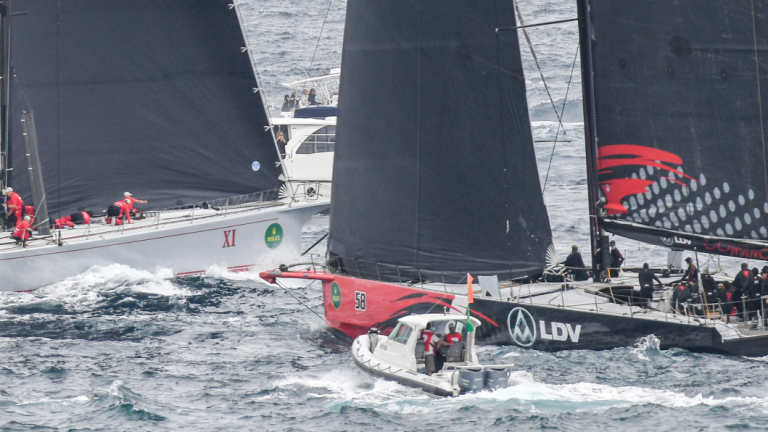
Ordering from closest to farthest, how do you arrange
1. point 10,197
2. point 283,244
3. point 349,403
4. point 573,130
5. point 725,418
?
point 725,418
point 349,403
point 10,197
point 283,244
point 573,130

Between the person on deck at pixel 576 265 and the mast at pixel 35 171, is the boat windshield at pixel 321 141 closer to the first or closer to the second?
the mast at pixel 35 171

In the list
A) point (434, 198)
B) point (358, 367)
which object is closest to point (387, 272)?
point (434, 198)

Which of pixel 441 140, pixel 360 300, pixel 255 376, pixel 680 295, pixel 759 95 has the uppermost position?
pixel 759 95

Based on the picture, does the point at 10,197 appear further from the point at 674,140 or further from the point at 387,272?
the point at 674,140

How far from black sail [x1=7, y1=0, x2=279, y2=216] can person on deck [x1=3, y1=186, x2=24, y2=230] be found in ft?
2.33

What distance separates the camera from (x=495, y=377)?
27.7m

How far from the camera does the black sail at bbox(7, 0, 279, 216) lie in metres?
42.8

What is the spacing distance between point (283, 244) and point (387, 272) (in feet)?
36.6

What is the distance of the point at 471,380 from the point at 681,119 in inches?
363

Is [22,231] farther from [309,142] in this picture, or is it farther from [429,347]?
[309,142]

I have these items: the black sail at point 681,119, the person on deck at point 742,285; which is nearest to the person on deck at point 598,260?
the black sail at point 681,119

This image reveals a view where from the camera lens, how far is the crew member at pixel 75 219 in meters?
43.3

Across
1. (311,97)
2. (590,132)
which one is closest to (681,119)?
(590,132)

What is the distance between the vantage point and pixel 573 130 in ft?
241
